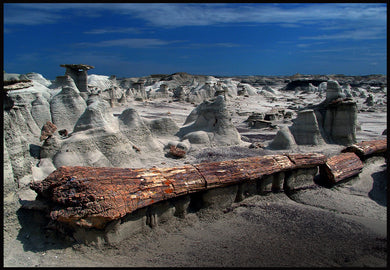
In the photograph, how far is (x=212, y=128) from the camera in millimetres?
11188

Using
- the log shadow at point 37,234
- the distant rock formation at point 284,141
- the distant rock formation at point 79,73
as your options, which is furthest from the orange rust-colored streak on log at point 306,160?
the distant rock formation at point 79,73

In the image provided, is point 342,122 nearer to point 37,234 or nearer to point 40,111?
point 40,111

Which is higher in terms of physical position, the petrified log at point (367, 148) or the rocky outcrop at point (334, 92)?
the rocky outcrop at point (334, 92)

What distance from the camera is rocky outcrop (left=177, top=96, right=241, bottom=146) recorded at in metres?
10.8

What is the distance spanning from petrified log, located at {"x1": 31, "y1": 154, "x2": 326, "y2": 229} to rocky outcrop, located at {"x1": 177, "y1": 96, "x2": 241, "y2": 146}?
194 inches

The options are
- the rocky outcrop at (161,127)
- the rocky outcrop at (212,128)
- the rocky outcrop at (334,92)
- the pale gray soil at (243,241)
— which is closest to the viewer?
the pale gray soil at (243,241)

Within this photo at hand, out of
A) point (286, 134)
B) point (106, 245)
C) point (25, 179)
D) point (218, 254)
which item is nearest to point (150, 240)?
point (106, 245)

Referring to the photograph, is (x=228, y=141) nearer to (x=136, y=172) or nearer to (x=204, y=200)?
(x=204, y=200)

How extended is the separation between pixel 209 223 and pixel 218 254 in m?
0.92

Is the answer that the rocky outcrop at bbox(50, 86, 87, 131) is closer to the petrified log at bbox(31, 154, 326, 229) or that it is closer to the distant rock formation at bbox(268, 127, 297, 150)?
the petrified log at bbox(31, 154, 326, 229)

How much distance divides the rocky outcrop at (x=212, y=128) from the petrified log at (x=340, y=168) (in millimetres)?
4167

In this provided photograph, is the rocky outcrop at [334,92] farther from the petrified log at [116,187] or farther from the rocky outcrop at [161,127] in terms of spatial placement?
the petrified log at [116,187]

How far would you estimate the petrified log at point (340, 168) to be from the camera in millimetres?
6964

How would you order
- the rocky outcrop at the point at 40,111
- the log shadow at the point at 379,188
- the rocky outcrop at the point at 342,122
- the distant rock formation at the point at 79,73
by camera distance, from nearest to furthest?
the log shadow at the point at 379,188 < the rocky outcrop at the point at 40,111 < the rocky outcrop at the point at 342,122 < the distant rock formation at the point at 79,73
